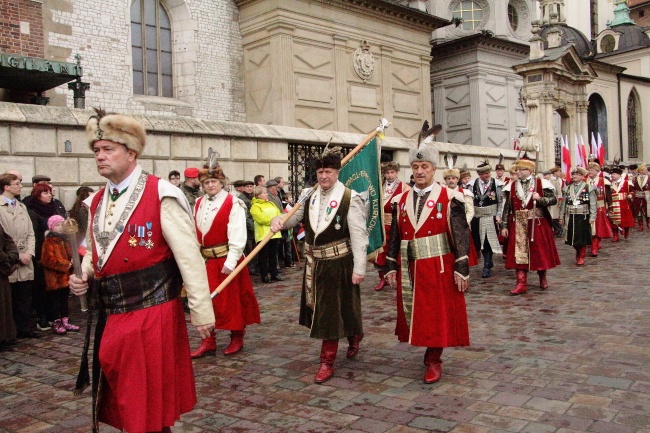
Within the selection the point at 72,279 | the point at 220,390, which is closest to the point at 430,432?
the point at 220,390

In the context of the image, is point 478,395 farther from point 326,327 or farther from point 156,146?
point 156,146

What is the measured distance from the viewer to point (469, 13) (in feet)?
95.6

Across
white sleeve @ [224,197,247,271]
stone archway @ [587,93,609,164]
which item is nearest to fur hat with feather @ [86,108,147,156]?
white sleeve @ [224,197,247,271]

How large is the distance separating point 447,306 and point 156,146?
677 cm

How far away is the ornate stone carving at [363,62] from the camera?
22375mm

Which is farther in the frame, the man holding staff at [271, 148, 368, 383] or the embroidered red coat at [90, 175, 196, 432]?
the man holding staff at [271, 148, 368, 383]

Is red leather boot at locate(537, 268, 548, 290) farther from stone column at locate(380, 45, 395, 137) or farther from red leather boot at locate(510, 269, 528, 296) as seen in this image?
stone column at locate(380, 45, 395, 137)

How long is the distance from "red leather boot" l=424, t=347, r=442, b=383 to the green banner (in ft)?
6.84

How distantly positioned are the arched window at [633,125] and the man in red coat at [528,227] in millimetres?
33437

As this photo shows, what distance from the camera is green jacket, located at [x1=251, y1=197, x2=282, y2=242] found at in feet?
36.2

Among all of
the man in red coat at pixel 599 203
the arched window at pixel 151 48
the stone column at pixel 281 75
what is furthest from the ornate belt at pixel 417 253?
the arched window at pixel 151 48

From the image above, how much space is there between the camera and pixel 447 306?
213 inches

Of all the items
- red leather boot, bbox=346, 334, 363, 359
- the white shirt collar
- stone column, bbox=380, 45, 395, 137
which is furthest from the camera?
stone column, bbox=380, 45, 395, 137

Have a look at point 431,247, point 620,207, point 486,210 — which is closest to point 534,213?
point 486,210
